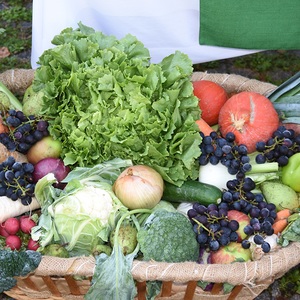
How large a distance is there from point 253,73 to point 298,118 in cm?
136

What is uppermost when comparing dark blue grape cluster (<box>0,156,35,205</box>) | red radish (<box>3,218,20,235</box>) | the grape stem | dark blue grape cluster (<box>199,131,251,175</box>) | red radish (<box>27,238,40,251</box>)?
dark blue grape cluster (<box>199,131,251,175</box>)

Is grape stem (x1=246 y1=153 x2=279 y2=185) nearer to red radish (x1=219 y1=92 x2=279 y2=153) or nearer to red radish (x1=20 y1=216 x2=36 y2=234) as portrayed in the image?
red radish (x1=219 y1=92 x2=279 y2=153)

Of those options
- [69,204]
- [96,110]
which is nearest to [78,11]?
[96,110]

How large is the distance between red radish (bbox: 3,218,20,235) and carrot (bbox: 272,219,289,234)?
0.89 m

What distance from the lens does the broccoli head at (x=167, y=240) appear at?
1.69 m

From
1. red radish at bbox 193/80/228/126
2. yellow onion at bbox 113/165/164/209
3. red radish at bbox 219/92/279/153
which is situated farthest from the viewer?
red radish at bbox 193/80/228/126

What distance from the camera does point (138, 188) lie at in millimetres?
1795

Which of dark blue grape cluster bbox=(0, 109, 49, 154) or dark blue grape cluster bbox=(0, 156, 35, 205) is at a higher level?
dark blue grape cluster bbox=(0, 109, 49, 154)

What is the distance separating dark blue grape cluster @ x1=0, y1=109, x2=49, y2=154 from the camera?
6.54ft

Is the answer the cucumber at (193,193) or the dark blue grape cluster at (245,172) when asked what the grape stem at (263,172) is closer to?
the dark blue grape cluster at (245,172)

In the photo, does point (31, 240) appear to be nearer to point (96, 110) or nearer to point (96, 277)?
point (96, 277)

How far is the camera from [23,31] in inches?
151

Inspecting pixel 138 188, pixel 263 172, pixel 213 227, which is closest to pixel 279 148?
pixel 263 172

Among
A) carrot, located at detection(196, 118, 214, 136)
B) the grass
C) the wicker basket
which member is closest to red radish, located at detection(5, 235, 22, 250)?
the wicker basket
